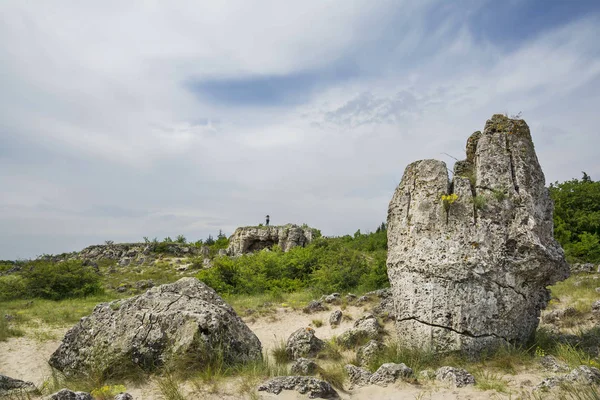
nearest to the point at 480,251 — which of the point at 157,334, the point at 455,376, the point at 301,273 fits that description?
the point at 455,376

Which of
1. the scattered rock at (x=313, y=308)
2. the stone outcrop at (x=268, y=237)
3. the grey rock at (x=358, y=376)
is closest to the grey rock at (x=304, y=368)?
the grey rock at (x=358, y=376)

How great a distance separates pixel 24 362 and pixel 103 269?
26.1 m

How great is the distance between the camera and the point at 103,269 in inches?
1299

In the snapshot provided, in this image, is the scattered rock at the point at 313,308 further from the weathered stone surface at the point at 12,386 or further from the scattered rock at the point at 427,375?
the weathered stone surface at the point at 12,386

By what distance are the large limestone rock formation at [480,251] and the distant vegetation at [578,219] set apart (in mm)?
13709

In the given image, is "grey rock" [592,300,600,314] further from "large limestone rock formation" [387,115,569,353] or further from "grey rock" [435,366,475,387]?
"grey rock" [435,366,475,387]

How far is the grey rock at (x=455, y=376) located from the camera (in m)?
5.57

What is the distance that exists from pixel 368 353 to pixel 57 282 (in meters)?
18.6

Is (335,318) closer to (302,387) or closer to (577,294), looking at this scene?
(302,387)

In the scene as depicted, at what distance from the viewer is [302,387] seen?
5.14 m

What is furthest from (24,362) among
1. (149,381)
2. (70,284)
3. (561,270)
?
(70,284)

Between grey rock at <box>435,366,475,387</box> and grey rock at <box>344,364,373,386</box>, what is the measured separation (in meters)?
1.00

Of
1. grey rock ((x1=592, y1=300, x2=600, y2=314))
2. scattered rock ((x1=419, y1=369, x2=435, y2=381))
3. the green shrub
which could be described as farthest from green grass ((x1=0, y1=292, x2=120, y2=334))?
grey rock ((x1=592, y1=300, x2=600, y2=314))

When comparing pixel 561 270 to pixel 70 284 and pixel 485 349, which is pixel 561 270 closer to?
pixel 485 349
